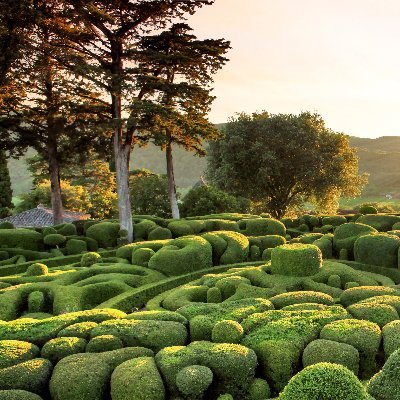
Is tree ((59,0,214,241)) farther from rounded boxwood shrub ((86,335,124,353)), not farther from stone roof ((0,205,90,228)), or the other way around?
stone roof ((0,205,90,228))

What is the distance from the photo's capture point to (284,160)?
4966cm

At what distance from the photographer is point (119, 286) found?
1642 centimetres

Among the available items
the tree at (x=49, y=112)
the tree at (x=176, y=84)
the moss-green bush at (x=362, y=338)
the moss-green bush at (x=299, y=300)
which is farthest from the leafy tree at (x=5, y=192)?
the moss-green bush at (x=362, y=338)

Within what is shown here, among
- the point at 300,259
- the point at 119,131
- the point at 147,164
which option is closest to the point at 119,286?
the point at 300,259

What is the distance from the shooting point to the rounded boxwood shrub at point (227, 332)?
9922mm

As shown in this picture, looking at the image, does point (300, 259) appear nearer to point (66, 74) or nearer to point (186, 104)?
point (186, 104)

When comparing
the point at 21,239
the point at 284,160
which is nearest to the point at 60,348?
the point at 21,239

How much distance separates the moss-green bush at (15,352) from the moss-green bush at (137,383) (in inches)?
89.7

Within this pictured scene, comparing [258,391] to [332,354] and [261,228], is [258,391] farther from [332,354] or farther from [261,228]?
[261,228]

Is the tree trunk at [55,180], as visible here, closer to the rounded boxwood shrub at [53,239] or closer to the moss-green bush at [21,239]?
the moss-green bush at [21,239]

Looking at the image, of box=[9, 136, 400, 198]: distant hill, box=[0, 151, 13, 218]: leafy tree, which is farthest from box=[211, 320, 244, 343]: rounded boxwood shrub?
box=[9, 136, 400, 198]: distant hill

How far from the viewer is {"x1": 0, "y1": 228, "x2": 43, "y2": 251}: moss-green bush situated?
83.1 ft

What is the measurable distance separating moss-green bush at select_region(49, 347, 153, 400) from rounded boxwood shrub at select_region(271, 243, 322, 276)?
25.7 ft

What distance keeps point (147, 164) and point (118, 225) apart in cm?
16398
